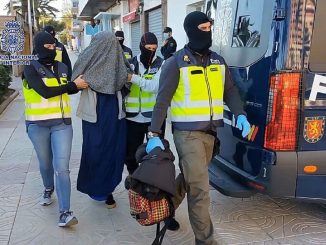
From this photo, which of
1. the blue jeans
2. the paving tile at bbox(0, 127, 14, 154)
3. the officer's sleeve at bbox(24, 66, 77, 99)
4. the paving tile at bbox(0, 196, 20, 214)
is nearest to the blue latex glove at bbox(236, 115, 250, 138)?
the officer's sleeve at bbox(24, 66, 77, 99)

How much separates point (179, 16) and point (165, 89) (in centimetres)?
776

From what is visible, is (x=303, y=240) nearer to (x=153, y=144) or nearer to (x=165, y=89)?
(x=153, y=144)

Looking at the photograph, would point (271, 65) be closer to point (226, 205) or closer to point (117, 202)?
point (226, 205)

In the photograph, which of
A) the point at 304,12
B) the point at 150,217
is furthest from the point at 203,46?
the point at 150,217

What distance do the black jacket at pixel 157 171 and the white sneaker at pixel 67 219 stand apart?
106cm

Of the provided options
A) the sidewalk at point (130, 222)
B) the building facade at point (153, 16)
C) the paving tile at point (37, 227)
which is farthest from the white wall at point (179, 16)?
the paving tile at point (37, 227)

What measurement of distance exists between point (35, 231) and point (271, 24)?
261cm

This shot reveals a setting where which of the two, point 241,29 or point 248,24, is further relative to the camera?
point 241,29

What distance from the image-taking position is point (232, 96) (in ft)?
10.5

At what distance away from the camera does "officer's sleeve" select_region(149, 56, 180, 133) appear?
116 inches

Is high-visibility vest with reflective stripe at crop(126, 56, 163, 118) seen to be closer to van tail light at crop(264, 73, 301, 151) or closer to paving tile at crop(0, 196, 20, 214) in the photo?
van tail light at crop(264, 73, 301, 151)

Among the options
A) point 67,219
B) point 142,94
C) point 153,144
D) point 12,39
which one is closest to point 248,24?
point 142,94

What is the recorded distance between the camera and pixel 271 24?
3.03 meters

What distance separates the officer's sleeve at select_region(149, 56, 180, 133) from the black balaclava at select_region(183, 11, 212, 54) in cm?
19
